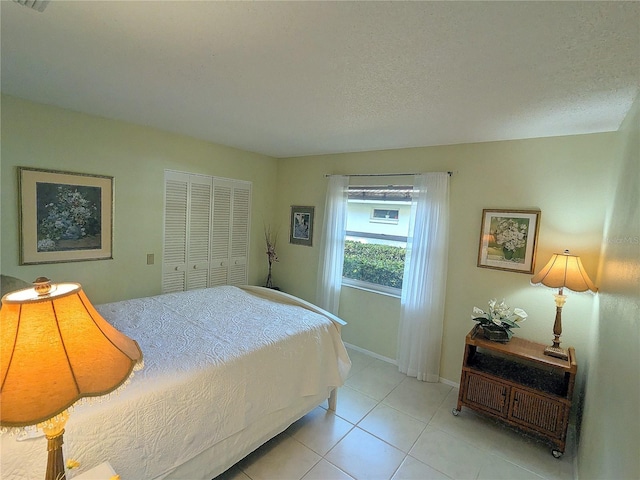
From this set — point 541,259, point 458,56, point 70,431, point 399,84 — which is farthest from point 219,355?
point 541,259

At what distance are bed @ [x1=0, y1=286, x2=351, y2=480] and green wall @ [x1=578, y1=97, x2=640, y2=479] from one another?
159cm

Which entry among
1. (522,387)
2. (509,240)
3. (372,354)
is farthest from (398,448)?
(509,240)

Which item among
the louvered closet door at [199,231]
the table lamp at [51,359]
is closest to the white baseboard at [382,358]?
the louvered closet door at [199,231]

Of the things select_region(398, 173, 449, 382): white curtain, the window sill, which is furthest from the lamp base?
the window sill

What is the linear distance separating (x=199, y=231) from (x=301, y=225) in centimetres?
134

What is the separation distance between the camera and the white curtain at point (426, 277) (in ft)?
9.79

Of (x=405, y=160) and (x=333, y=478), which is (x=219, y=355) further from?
(x=405, y=160)

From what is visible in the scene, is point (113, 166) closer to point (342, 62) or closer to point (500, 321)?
point (342, 62)

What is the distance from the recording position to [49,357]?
739 millimetres

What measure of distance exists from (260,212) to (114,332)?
343 centimetres

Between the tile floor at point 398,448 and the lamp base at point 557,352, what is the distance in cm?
70

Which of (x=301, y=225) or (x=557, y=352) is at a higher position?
(x=301, y=225)

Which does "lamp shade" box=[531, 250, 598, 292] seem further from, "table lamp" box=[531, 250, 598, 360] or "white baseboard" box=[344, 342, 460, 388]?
"white baseboard" box=[344, 342, 460, 388]

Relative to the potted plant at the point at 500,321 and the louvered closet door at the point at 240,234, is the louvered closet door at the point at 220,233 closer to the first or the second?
the louvered closet door at the point at 240,234
